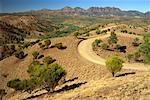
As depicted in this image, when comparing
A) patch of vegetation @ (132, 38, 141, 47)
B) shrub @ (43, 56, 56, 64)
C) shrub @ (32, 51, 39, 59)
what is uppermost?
patch of vegetation @ (132, 38, 141, 47)

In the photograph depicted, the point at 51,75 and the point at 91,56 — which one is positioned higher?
the point at 51,75

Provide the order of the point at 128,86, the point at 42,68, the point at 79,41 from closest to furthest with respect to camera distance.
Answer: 1. the point at 128,86
2. the point at 42,68
3. the point at 79,41

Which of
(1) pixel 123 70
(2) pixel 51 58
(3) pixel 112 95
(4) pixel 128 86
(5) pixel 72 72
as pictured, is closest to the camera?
(3) pixel 112 95

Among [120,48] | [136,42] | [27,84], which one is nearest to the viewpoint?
[27,84]

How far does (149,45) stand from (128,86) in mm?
16750

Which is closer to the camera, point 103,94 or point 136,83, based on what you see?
point 103,94

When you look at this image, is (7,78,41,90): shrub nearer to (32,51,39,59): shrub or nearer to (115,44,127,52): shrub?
(32,51,39,59): shrub

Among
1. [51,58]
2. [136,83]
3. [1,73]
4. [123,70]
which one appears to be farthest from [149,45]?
[1,73]

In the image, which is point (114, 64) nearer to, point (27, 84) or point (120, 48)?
point (27, 84)

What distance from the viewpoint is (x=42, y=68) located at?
5022cm

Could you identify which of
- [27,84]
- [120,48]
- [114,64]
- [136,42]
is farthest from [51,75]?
[136,42]

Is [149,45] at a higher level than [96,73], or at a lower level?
higher

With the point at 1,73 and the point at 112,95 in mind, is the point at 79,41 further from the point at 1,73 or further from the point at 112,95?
the point at 112,95

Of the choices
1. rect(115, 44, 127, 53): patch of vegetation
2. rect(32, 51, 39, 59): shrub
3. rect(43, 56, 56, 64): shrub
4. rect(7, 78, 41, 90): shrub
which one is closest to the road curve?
rect(115, 44, 127, 53): patch of vegetation
